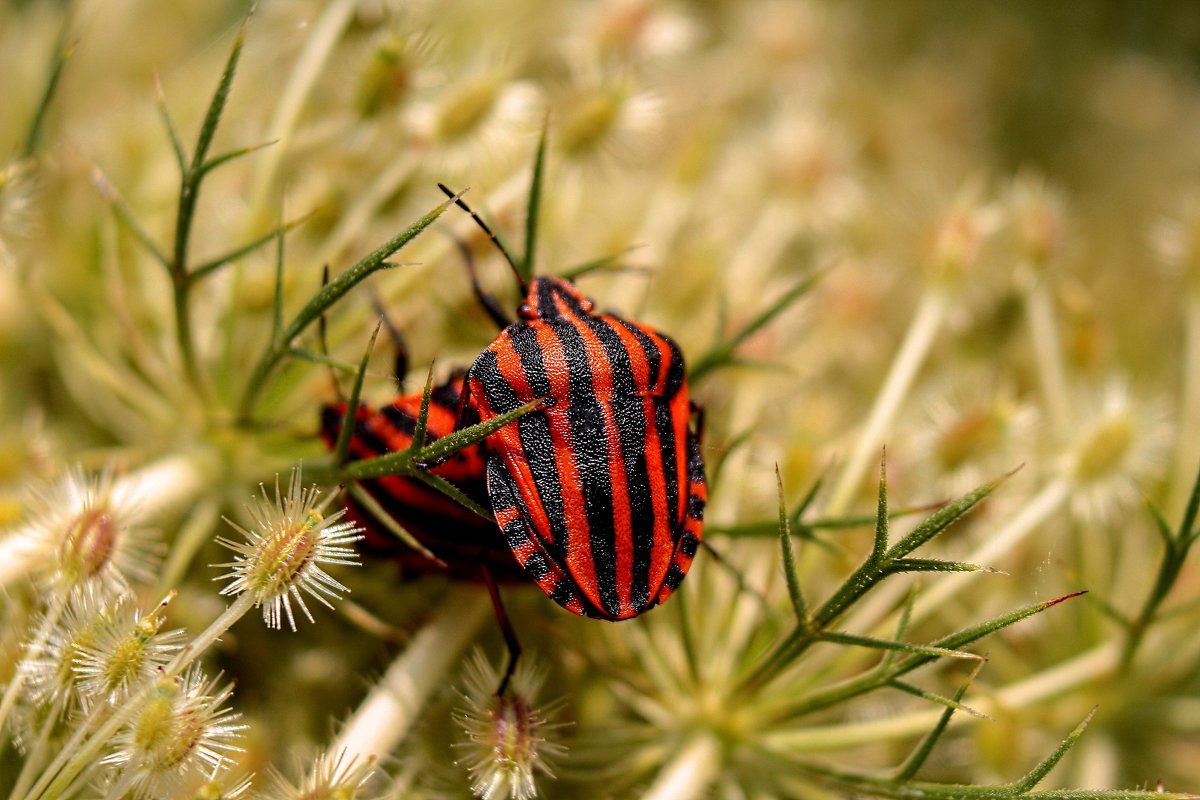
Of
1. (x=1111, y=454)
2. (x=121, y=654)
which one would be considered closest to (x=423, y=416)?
(x=121, y=654)

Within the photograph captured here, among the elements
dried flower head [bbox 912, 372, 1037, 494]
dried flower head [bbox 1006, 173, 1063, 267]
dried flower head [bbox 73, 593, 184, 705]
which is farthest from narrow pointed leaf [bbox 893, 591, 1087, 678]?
dried flower head [bbox 1006, 173, 1063, 267]

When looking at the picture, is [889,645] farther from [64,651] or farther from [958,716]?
[64,651]

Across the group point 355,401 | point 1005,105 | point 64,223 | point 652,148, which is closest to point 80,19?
point 64,223

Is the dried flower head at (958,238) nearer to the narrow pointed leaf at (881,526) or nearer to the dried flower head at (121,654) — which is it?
the narrow pointed leaf at (881,526)

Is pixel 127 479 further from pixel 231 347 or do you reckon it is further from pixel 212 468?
pixel 231 347

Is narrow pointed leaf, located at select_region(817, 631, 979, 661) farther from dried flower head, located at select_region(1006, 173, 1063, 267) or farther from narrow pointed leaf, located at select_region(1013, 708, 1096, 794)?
dried flower head, located at select_region(1006, 173, 1063, 267)
